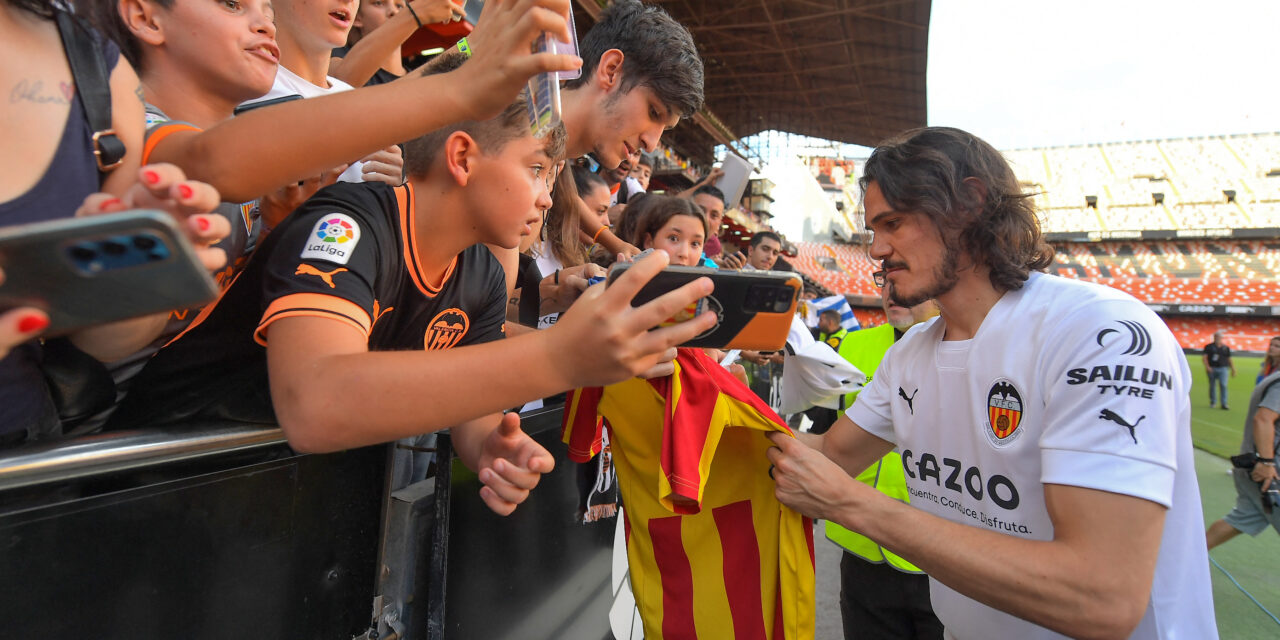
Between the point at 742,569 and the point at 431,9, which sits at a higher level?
the point at 431,9

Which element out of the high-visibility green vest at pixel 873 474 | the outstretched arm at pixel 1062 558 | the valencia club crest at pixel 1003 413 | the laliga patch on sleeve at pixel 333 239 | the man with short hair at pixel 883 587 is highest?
the laliga patch on sleeve at pixel 333 239

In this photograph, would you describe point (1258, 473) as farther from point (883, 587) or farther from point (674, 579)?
point (674, 579)

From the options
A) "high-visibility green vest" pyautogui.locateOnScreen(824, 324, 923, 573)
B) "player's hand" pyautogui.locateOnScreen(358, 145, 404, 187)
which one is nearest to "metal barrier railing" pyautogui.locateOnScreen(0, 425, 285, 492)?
"player's hand" pyautogui.locateOnScreen(358, 145, 404, 187)

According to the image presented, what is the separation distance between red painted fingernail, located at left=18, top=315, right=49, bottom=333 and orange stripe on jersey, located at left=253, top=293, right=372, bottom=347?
1.08ft

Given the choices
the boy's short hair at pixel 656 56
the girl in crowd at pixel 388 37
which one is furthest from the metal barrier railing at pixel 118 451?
the girl in crowd at pixel 388 37

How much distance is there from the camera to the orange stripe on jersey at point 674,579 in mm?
1847

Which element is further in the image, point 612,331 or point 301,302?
point 301,302

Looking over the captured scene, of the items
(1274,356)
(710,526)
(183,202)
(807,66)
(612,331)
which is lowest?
(1274,356)

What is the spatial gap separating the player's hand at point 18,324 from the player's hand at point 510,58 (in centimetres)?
59

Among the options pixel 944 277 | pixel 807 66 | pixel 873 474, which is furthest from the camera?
pixel 807 66

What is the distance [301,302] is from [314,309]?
24 mm

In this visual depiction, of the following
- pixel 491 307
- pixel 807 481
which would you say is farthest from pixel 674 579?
pixel 491 307

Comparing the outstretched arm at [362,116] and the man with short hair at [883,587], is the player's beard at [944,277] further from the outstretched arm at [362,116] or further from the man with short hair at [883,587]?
the outstretched arm at [362,116]

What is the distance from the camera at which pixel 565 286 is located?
234 centimetres
